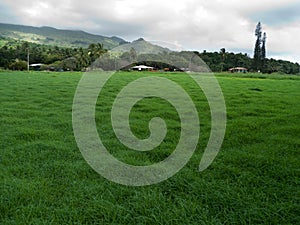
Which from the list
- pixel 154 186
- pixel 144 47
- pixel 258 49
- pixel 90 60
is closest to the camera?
pixel 154 186

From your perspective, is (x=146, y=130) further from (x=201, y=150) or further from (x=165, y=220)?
(x=165, y=220)

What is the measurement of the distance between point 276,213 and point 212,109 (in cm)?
494

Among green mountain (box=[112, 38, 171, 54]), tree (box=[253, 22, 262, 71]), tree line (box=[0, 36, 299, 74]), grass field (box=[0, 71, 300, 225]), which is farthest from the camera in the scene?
tree (box=[253, 22, 262, 71])

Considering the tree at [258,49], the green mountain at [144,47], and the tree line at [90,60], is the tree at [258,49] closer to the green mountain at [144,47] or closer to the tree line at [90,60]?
the tree line at [90,60]

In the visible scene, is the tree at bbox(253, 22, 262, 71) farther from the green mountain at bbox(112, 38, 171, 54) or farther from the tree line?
the green mountain at bbox(112, 38, 171, 54)

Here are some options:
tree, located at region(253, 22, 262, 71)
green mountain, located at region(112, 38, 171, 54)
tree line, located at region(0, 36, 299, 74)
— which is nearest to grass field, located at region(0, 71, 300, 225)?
green mountain, located at region(112, 38, 171, 54)

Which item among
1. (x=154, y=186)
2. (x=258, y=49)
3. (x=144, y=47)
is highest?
(x=258, y=49)

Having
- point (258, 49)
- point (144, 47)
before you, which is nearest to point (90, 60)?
point (258, 49)

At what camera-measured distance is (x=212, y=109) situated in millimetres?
7234

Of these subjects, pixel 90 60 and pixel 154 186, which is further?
pixel 90 60

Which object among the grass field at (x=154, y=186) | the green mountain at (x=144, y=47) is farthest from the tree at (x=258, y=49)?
the grass field at (x=154, y=186)

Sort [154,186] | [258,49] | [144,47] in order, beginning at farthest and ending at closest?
[258,49] < [144,47] < [154,186]

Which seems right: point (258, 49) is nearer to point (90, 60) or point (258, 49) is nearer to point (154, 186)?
point (90, 60)

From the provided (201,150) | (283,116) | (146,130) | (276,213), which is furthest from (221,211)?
(283,116)
